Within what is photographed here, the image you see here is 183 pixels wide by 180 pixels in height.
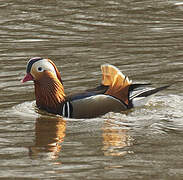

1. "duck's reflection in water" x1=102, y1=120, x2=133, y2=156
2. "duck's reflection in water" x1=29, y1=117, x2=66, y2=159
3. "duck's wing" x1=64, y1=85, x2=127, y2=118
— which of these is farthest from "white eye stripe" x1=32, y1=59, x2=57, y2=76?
"duck's reflection in water" x1=102, y1=120, x2=133, y2=156

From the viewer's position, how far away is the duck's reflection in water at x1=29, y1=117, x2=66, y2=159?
7293 millimetres

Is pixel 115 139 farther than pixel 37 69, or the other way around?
pixel 37 69

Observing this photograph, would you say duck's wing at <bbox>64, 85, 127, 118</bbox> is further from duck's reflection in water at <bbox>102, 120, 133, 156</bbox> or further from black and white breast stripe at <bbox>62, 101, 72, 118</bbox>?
duck's reflection in water at <bbox>102, 120, 133, 156</bbox>

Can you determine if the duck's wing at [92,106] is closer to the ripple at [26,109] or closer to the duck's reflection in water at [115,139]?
the duck's reflection in water at [115,139]

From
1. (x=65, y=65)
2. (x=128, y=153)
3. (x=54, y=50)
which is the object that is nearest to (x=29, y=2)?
(x=54, y=50)

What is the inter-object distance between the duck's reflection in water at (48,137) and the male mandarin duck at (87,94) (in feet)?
0.83

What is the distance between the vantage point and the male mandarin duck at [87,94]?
908 centimetres

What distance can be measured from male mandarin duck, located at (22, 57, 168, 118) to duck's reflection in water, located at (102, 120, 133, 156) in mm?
385

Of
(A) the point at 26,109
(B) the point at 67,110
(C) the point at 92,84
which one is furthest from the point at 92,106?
(C) the point at 92,84

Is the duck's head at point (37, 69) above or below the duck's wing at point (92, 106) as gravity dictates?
above

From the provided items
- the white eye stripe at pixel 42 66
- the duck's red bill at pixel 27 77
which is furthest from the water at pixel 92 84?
the white eye stripe at pixel 42 66

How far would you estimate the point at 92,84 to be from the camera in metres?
10.5

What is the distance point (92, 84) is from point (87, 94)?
1421mm

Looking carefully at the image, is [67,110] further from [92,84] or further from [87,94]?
[92,84]
